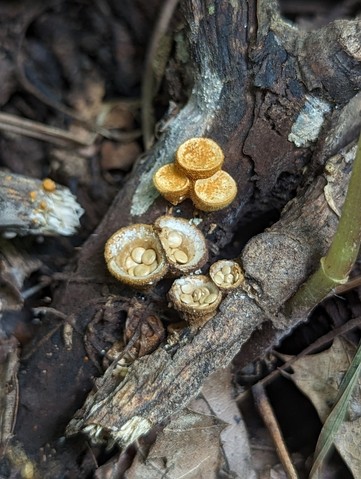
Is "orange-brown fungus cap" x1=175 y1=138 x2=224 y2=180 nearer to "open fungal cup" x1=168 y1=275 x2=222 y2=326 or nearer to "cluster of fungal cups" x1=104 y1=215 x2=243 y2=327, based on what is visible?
"cluster of fungal cups" x1=104 y1=215 x2=243 y2=327

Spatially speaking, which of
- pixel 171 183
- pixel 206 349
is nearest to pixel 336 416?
pixel 206 349

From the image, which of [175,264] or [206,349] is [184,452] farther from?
[175,264]

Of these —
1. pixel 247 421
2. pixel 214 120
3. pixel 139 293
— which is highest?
pixel 214 120

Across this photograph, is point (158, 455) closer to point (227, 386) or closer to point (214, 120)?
point (227, 386)

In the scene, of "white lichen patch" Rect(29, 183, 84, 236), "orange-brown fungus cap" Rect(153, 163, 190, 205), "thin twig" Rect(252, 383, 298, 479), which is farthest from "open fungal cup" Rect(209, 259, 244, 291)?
"white lichen patch" Rect(29, 183, 84, 236)

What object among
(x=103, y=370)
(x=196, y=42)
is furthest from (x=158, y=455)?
(x=196, y=42)

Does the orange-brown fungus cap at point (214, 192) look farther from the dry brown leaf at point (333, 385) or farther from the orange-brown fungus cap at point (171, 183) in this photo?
the dry brown leaf at point (333, 385)
